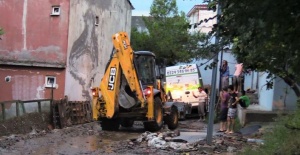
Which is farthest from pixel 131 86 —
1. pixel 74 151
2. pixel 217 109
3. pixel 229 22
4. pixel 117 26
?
pixel 117 26

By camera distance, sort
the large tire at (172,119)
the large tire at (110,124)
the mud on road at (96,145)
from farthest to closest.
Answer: the large tire at (172,119)
the large tire at (110,124)
the mud on road at (96,145)

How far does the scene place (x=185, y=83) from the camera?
1000 inches

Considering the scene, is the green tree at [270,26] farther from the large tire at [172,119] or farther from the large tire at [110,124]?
the large tire at [172,119]

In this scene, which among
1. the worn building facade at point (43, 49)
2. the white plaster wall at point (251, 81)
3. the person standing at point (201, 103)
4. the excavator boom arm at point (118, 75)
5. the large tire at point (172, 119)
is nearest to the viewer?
the excavator boom arm at point (118, 75)

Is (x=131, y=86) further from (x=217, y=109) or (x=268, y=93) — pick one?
(x=217, y=109)

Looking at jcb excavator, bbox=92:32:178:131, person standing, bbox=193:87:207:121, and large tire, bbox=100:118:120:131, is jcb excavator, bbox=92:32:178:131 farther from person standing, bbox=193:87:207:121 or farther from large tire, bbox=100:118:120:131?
person standing, bbox=193:87:207:121

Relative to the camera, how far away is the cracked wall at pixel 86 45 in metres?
22.8

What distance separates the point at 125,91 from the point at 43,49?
363 inches

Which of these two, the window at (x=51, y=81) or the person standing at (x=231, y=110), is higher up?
the window at (x=51, y=81)

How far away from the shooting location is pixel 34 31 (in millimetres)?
22781

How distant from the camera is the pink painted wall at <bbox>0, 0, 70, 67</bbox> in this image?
73.9 ft

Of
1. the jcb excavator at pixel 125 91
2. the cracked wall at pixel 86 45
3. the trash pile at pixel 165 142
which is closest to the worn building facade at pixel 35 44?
the cracked wall at pixel 86 45

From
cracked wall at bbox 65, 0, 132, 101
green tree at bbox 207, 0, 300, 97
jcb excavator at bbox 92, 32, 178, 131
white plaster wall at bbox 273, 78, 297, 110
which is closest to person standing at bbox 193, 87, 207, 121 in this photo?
cracked wall at bbox 65, 0, 132, 101

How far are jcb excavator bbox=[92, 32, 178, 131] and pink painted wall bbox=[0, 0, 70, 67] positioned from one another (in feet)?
26.6
